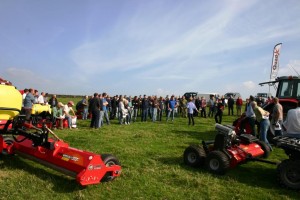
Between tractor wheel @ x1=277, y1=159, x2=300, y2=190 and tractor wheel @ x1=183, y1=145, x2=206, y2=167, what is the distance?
1.81 meters

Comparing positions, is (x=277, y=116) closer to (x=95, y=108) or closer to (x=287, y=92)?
(x=287, y=92)

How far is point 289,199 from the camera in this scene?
5398mm

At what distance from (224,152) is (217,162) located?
12.2 inches

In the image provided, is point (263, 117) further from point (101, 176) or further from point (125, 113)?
point (125, 113)

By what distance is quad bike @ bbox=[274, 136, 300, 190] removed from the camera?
231 inches

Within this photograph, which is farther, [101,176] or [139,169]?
[139,169]

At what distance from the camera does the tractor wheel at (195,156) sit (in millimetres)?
7195

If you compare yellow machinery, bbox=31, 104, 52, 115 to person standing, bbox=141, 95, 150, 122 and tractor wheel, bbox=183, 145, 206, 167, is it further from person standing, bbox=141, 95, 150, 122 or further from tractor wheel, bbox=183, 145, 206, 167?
tractor wheel, bbox=183, 145, 206, 167

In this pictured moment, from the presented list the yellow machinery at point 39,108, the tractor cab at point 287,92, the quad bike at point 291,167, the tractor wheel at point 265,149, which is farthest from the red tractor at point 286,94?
the yellow machinery at point 39,108

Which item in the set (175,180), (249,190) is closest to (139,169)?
(175,180)

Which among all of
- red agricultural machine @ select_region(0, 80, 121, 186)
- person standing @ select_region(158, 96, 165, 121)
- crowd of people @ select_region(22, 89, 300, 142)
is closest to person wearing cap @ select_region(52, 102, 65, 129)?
crowd of people @ select_region(22, 89, 300, 142)

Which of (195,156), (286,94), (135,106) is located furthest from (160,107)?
(195,156)

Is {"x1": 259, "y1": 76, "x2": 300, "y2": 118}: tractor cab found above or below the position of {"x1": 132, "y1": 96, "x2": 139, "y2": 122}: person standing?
above

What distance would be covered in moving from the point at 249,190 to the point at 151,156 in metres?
3.26
